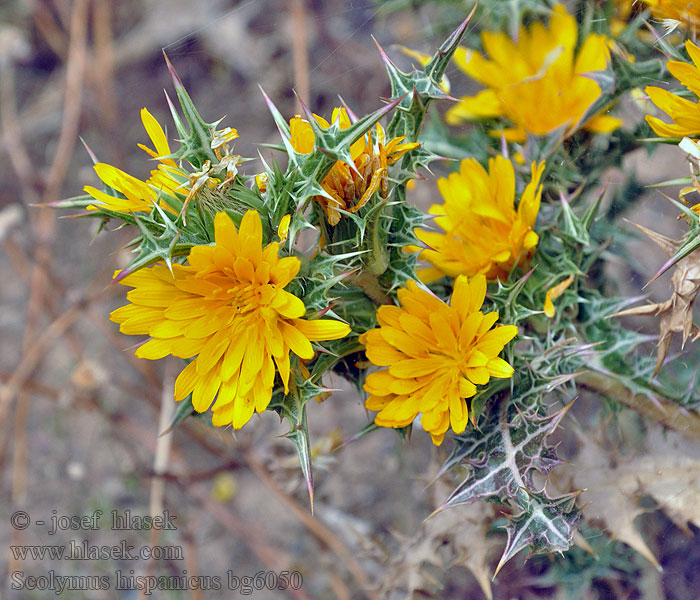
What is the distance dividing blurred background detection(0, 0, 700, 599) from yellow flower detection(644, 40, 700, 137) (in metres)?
0.85

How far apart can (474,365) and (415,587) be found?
0.97 m

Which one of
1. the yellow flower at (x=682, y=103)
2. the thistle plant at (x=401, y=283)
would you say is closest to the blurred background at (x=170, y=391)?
the thistle plant at (x=401, y=283)

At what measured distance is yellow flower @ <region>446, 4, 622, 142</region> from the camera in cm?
163

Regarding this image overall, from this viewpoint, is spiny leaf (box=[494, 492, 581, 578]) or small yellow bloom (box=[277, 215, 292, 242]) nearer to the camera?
small yellow bloom (box=[277, 215, 292, 242])

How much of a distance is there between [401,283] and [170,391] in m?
1.83

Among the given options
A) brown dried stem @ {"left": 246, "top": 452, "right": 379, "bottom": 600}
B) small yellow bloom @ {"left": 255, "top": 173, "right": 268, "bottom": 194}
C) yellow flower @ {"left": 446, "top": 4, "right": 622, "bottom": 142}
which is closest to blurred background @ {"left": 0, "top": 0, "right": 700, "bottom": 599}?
brown dried stem @ {"left": 246, "top": 452, "right": 379, "bottom": 600}

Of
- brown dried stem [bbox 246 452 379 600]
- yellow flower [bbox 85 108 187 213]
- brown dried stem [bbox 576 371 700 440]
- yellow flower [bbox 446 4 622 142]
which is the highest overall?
yellow flower [bbox 85 108 187 213]

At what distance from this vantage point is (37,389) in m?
2.81

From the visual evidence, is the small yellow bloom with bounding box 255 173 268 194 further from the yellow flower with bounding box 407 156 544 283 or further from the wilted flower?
the wilted flower

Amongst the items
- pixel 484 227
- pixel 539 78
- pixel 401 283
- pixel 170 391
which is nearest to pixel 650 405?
pixel 484 227

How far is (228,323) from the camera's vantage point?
3.70 ft

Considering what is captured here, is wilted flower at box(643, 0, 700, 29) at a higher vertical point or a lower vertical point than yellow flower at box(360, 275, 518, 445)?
higher

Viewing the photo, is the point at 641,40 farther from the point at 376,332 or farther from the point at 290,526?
the point at 290,526

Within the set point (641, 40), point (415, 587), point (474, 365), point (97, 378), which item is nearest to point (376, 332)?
point (474, 365)
